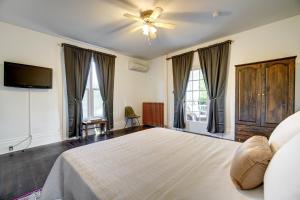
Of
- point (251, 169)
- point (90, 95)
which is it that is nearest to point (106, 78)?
point (90, 95)

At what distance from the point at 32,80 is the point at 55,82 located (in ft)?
1.60

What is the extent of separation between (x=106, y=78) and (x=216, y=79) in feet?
10.3

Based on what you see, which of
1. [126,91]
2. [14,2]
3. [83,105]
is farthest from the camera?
[126,91]

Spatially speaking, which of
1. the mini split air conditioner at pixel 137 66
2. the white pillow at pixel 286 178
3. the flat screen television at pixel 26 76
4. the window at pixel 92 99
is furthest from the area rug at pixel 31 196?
the mini split air conditioner at pixel 137 66

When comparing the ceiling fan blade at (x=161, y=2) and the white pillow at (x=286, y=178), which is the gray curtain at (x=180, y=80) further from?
the white pillow at (x=286, y=178)

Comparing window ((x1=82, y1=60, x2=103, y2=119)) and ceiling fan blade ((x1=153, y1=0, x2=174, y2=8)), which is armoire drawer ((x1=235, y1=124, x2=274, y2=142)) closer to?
ceiling fan blade ((x1=153, y1=0, x2=174, y2=8))

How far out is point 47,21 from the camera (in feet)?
9.32

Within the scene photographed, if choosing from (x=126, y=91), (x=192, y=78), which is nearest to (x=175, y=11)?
(x=192, y=78)

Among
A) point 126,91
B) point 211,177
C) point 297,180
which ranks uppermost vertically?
point 126,91

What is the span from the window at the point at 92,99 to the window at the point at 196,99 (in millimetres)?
2780

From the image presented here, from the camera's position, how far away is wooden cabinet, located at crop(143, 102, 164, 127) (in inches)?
201

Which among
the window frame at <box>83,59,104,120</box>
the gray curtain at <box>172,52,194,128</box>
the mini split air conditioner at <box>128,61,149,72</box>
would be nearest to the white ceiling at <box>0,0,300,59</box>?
the gray curtain at <box>172,52,194,128</box>

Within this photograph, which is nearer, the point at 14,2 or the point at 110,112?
the point at 14,2

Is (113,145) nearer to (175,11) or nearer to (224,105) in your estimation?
(175,11)
